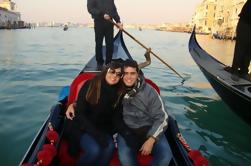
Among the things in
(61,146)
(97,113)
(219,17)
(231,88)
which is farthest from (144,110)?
(219,17)

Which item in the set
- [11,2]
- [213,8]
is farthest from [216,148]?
[11,2]

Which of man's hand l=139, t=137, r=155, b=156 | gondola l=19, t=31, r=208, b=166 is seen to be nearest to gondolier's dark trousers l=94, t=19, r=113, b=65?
gondola l=19, t=31, r=208, b=166

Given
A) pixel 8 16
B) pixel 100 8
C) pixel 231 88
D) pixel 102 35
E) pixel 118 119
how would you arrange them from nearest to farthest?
pixel 118 119 → pixel 231 88 → pixel 100 8 → pixel 102 35 → pixel 8 16

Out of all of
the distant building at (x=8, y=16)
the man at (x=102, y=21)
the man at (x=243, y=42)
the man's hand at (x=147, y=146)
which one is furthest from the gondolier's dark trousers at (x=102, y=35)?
the distant building at (x=8, y=16)

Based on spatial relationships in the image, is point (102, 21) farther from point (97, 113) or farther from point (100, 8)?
point (97, 113)

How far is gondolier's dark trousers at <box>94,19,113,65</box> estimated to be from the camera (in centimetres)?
468

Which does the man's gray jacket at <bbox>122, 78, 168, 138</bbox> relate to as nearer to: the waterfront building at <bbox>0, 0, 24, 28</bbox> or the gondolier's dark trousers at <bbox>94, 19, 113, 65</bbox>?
the gondolier's dark trousers at <bbox>94, 19, 113, 65</bbox>

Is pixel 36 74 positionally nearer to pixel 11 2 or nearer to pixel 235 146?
pixel 235 146

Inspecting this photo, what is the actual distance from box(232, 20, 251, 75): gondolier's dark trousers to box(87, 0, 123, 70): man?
1866mm

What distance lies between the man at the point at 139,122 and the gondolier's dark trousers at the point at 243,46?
308 cm

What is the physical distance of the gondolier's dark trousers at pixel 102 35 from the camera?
4.68 meters

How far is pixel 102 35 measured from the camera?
4758 mm

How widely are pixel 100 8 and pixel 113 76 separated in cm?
243

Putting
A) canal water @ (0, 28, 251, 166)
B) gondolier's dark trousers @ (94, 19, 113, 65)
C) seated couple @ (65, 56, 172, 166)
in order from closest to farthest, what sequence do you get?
seated couple @ (65, 56, 172, 166) → canal water @ (0, 28, 251, 166) → gondolier's dark trousers @ (94, 19, 113, 65)
